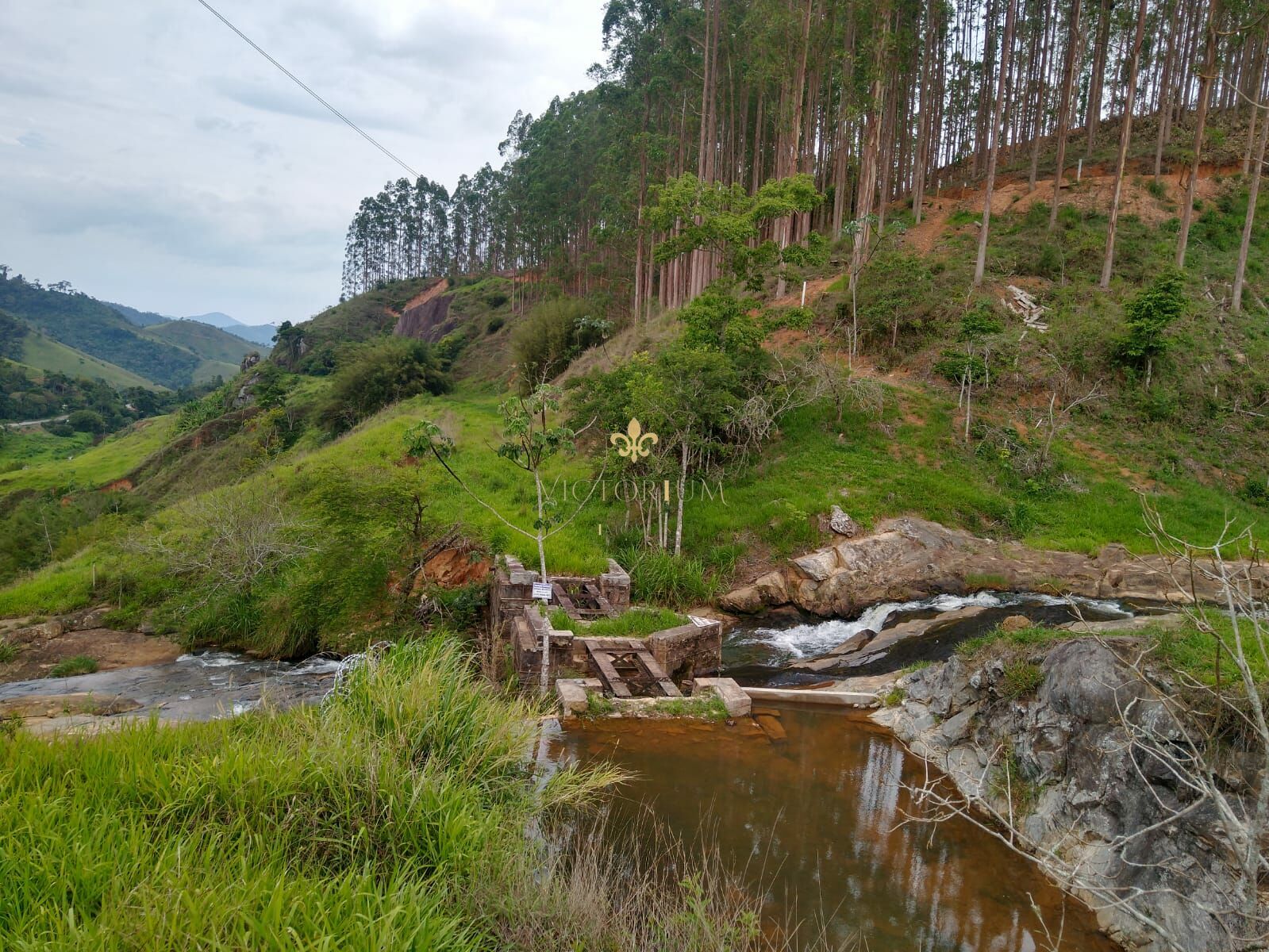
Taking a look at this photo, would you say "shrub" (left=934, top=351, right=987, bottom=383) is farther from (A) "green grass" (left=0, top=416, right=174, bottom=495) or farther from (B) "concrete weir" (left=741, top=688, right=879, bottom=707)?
(A) "green grass" (left=0, top=416, right=174, bottom=495)

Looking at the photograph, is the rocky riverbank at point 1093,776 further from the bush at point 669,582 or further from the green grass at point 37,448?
the green grass at point 37,448

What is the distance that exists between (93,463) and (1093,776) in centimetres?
5538

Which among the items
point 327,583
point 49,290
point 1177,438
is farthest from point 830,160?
point 49,290

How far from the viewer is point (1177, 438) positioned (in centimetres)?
1850

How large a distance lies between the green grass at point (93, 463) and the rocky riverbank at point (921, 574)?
130 feet

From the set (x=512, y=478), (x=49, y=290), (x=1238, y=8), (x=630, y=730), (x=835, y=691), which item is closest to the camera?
(x=630, y=730)

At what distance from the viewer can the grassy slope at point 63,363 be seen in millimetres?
88875

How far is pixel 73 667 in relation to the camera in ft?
44.0

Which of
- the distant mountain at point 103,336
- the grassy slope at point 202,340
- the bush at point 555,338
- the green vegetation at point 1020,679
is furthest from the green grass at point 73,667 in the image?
the grassy slope at point 202,340

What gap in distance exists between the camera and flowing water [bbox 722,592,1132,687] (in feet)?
38.0

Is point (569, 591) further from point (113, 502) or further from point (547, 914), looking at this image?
point (113, 502)

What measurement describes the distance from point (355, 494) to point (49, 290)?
169916mm

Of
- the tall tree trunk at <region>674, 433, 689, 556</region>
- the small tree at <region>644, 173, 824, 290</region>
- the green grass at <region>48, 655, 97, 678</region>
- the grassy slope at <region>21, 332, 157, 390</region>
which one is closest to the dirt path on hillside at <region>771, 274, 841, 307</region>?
the small tree at <region>644, 173, 824, 290</region>

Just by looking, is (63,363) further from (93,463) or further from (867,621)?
(867,621)
